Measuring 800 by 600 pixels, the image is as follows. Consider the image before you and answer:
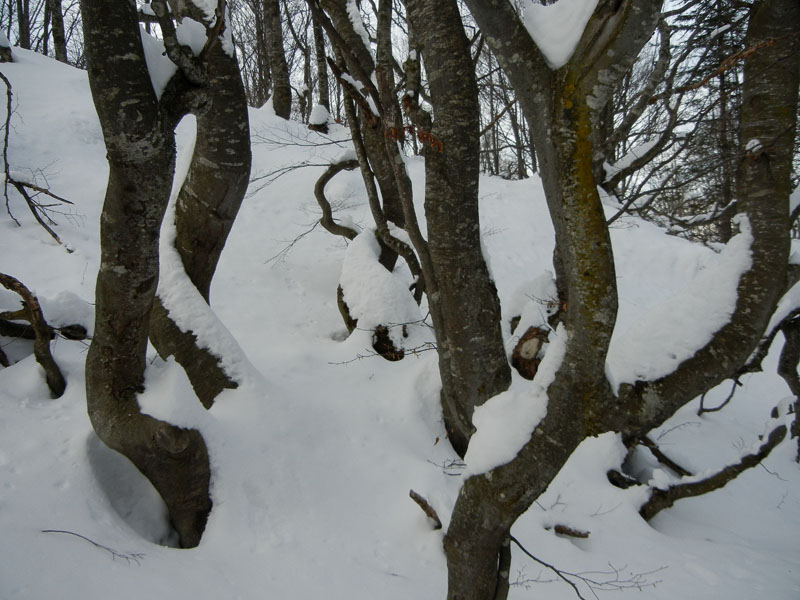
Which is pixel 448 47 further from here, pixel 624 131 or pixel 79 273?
pixel 79 273

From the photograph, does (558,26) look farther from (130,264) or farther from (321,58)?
(321,58)

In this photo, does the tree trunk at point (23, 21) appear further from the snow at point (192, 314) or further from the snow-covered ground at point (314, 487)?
the snow at point (192, 314)

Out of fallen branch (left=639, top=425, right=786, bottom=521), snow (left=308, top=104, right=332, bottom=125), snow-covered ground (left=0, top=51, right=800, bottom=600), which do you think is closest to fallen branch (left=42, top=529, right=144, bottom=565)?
snow-covered ground (left=0, top=51, right=800, bottom=600)

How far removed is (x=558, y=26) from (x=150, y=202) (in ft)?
6.01

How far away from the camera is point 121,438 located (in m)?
2.49

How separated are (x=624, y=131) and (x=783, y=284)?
3.74 m

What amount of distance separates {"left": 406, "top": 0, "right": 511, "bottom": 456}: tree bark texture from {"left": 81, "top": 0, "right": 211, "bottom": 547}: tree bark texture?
119 centimetres

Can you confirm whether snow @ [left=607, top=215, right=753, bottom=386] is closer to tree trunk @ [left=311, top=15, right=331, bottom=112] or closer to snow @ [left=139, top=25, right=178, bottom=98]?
snow @ [left=139, top=25, right=178, bottom=98]

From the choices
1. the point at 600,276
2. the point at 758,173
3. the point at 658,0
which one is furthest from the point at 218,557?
the point at 758,173

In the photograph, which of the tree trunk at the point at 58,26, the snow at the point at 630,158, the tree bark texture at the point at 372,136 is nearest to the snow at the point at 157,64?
the tree bark texture at the point at 372,136

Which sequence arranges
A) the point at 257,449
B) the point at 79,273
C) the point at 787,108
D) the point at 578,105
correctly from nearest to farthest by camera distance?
the point at 578,105 < the point at 787,108 < the point at 257,449 < the point at 79,273

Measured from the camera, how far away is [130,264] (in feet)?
7.21

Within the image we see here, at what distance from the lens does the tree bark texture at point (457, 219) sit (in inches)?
70.6

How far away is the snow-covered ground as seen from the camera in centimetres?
218
